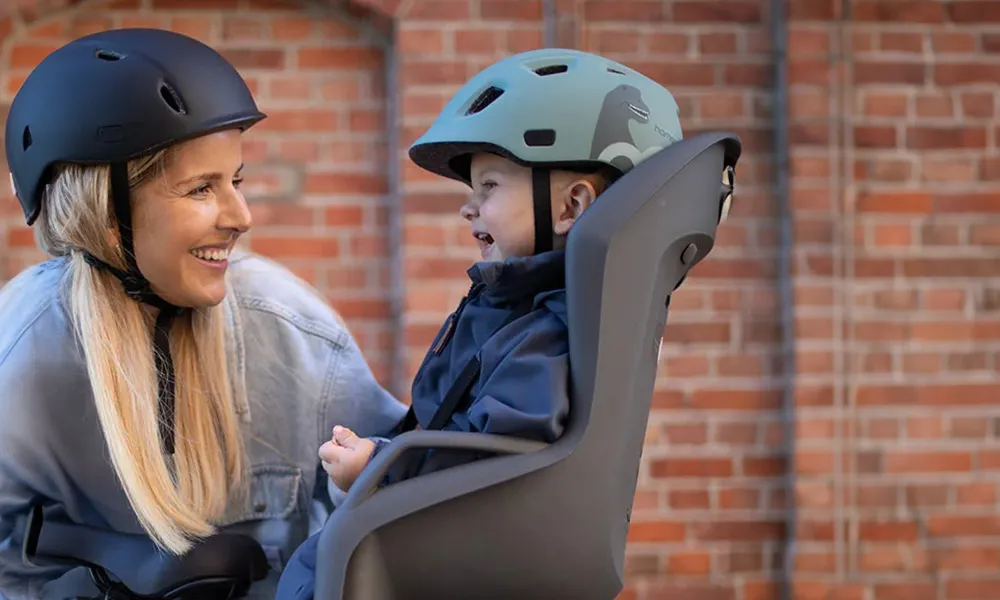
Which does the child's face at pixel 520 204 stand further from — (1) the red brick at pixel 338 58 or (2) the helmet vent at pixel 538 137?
(1) the red brick at pixel 338 58

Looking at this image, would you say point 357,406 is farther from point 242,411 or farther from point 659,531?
point 659,531

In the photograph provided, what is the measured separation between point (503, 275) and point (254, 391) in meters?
0.68

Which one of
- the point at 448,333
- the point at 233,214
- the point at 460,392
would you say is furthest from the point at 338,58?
the point at 460,392

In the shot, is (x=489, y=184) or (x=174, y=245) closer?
(x=489, y=184)

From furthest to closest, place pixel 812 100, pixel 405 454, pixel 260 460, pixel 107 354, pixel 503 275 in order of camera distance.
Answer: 1. pixel 812 100
2. pixel 260 460
3. pixel 107 354
4. pixel 503 275
5. pixel 405 454

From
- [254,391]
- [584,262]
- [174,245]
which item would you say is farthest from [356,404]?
[584,262]

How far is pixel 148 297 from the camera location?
90.7 inches

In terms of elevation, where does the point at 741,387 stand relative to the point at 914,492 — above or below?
above

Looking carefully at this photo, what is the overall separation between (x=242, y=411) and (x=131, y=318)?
0.89 feet

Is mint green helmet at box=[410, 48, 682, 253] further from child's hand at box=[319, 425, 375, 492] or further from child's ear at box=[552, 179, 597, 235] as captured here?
child's hand at box=[319, 425, 375, 492]

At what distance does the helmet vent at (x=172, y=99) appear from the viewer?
2186 mm

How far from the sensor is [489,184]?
206 cm

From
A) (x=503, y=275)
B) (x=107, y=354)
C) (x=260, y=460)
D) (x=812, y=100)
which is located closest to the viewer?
(x=503, y=275)

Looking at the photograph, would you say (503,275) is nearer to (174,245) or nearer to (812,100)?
(174,245)
